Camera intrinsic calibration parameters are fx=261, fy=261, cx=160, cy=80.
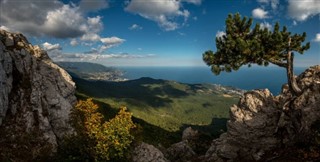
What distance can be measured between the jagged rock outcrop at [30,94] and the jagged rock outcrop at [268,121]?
69.8 feet

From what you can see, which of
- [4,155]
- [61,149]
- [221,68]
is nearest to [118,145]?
[61,149]

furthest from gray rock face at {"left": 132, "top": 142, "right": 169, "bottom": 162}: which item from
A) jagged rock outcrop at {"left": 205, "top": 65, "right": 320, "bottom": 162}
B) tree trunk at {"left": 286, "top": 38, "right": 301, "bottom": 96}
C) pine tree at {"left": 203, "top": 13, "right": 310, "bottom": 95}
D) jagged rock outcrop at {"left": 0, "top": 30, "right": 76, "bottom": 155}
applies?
tree trunk at {"left": 286, "top": 38, "right": 301, "bottom": 96}

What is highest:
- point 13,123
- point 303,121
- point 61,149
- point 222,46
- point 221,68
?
point 222,46

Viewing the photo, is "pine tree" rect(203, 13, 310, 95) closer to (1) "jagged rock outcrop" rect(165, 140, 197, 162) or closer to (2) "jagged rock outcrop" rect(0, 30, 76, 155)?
(1) "jagged rock outcrop" rect(165, 140, 197, 162)

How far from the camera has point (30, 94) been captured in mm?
29656

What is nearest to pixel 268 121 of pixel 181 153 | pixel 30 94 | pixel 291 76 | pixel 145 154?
pixel 291 76

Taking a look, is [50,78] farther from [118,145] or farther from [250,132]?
[250,132]

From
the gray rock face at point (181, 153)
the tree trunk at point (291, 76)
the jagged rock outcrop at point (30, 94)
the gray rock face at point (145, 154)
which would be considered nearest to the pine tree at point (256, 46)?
the tree trunk at point (291, 76)

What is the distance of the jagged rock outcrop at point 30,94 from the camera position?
2678 centimetres

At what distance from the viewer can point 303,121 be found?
27516mm

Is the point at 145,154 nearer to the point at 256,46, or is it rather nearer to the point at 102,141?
the point at 102,141

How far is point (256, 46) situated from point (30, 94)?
86.1 ft

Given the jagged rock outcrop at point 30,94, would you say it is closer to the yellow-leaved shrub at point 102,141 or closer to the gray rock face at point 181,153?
the yellow-leaved shrub at point 102,141

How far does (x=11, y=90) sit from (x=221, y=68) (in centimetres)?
2505
